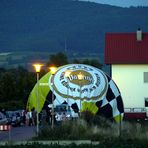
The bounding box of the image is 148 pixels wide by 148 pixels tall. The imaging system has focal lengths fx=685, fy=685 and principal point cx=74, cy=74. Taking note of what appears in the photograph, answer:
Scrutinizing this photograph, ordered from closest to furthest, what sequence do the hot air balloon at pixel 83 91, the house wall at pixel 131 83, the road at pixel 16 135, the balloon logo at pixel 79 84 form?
the road at pixel 16 135
the hot air balloon at pixel 83 91
the balloon logo at pixel 79 84
the house wall at pixel 131 83

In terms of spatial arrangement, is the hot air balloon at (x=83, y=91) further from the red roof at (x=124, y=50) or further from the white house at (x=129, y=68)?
the red roof at (x=124, y=50)

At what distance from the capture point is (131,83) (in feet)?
243

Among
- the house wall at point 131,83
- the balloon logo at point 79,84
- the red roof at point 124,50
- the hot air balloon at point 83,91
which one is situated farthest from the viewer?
the red roof at point 124,50

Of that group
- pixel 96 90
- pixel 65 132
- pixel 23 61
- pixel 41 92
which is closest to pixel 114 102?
pixel 96 90

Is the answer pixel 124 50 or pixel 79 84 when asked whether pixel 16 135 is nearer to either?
pixel 79 84

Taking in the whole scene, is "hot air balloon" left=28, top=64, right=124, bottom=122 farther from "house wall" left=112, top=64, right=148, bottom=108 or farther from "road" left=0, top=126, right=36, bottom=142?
"house wall" left=112, top=64, right=148, bottom=108

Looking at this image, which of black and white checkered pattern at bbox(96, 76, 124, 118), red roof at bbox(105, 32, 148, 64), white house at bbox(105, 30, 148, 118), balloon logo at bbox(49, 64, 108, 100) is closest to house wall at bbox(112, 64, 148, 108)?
white house at bbox(105, 30, 148, 118)

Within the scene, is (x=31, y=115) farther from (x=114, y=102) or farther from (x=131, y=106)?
(x=131, y=106)

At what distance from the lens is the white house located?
73.4m

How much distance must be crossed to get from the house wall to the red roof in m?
0.70

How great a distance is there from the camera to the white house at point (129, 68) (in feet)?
→ 241

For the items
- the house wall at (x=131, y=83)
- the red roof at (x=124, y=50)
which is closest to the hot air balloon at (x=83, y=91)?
the house wall at (x=131, y=83)

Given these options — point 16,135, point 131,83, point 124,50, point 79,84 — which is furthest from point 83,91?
point 124,50

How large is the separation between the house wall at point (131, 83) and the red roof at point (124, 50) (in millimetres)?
698
